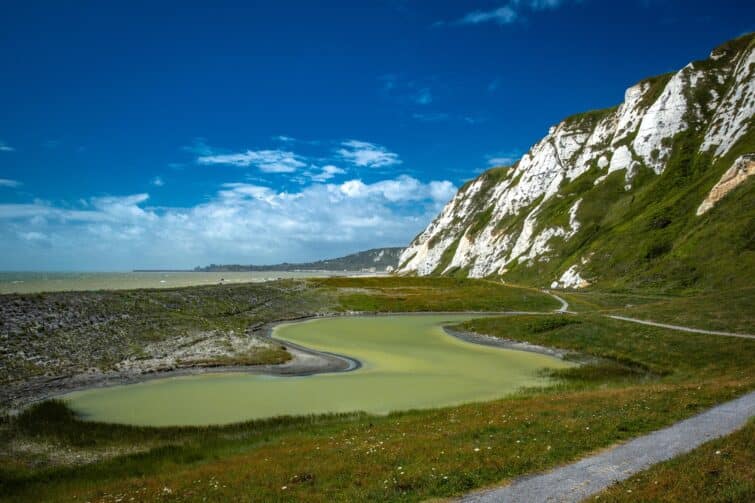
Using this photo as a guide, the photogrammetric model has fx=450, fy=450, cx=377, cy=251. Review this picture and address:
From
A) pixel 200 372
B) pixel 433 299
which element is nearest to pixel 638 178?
pixel 433 299

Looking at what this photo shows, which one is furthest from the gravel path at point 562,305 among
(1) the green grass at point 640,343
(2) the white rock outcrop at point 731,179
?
(2) the white rock outcrop at point 731,179

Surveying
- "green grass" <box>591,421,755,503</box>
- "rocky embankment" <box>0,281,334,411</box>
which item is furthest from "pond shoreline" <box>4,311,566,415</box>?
"green grass" <box>591,421,755,503</box>

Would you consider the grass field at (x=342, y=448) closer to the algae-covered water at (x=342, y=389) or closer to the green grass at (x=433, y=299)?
the algae-covered water at (x=342, y=389)

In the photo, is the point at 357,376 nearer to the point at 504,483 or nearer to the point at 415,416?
the point at 415,416

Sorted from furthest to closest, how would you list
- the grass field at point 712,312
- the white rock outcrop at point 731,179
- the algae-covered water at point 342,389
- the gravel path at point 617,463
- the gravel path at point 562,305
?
the white rock outcrop at point 731,179 → the gravel path at point 562,305 → the grass field at point 712,312 → the algae-covered water at point 342,389 → the gravel path at point 617,463

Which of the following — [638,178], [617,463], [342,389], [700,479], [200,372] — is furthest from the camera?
[638,178]

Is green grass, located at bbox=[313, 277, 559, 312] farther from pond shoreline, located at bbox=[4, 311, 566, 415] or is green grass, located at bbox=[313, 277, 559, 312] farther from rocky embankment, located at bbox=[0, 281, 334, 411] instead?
rocky embankment, located at bbox=[0, 281, 334, 411]

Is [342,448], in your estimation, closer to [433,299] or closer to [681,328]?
[681,328]
